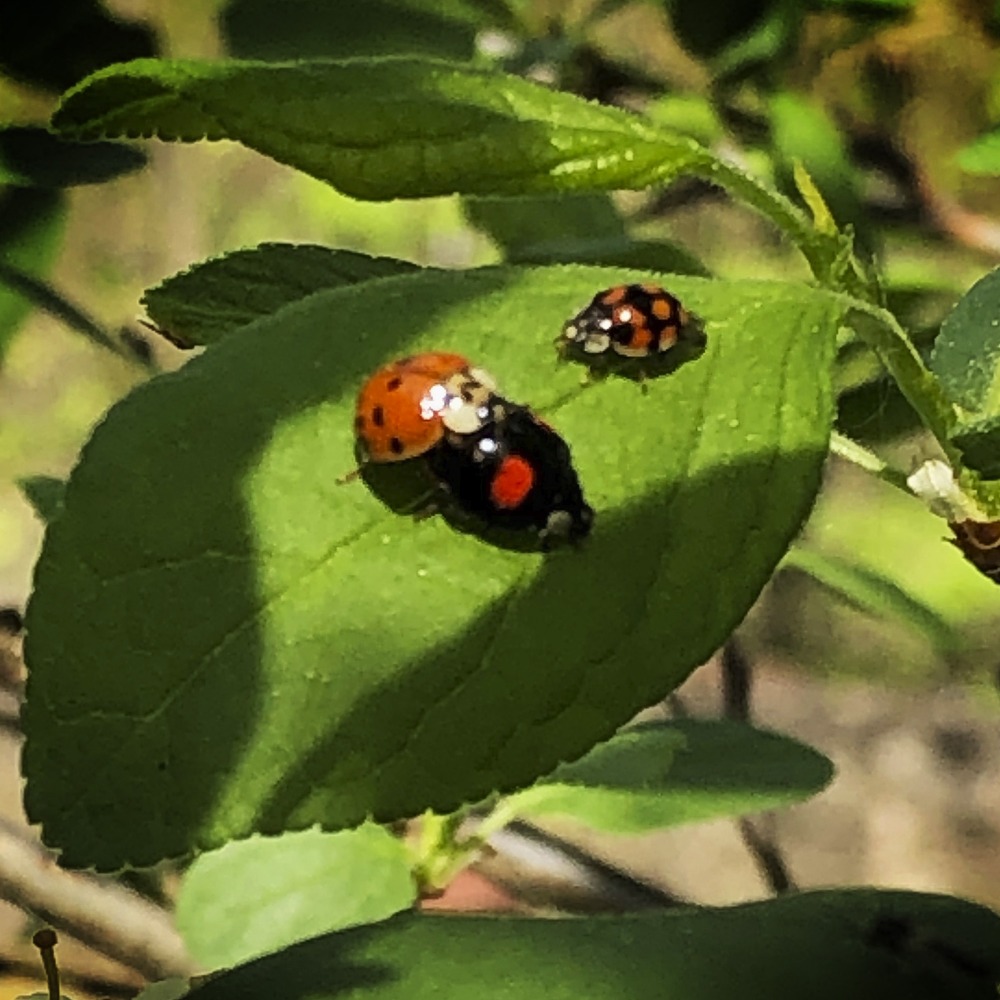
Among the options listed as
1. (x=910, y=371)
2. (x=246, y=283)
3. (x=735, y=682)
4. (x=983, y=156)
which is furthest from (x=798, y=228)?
(x=735, y=682)

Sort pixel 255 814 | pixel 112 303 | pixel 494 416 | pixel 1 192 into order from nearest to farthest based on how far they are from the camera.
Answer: pixel 255 814 → pixel 494 416 → pixel 1 192 → pixel 112 303

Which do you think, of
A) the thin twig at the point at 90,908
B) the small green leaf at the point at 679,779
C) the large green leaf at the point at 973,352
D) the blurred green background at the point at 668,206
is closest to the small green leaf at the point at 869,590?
the blurred green background at the point at 668,206

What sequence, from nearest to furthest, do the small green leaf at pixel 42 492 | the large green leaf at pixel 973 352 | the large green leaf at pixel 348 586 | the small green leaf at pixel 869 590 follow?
the large green leaf at pixel 348 586 → the large green leaf at pixel 973 352 → the small green leaf at pixel 42 492 → the small green leaf at pixel 869 590

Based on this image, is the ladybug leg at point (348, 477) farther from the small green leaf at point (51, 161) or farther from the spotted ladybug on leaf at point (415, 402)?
the small green leaf at point (51, 161)

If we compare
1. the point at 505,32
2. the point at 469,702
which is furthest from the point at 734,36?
the point at 469,702

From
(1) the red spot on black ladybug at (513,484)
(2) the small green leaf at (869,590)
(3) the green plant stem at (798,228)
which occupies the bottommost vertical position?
(2) the small green leaf at (869,590)

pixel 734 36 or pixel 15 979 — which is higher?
pixel 734 36

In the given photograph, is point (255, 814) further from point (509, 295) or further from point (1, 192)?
point (1, 192)

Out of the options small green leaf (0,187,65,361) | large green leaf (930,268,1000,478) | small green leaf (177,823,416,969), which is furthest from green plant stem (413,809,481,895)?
large green leaf (930,268,1000,478)

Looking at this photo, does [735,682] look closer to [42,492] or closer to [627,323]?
[42,492]
